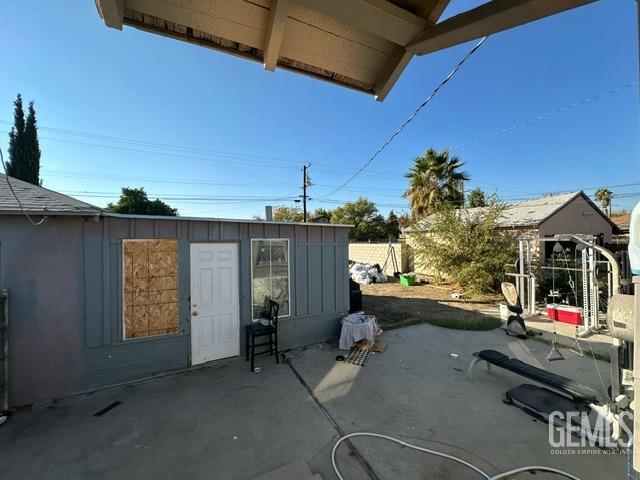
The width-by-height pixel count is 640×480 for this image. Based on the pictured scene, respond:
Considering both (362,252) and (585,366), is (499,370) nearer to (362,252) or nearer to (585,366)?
(585,366)

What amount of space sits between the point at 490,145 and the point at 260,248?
1090 cm

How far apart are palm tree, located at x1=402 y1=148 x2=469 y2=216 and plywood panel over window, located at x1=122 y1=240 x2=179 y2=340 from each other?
13854mm

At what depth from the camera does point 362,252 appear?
60.4ft

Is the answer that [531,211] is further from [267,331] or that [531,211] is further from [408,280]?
[267,331]

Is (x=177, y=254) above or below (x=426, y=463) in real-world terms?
above

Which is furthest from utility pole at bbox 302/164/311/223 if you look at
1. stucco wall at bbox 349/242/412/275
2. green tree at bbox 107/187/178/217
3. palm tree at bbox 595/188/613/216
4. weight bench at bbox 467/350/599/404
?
palm tree at bbox 595/188/613/216

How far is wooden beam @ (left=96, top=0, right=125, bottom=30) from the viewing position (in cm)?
108

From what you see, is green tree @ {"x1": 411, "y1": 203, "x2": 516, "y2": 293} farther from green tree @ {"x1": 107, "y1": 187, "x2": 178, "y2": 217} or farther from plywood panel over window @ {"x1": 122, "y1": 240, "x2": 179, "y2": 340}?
green tree @ {"x1": 107, "y1": 187, "x2": 178, "y2": 217}

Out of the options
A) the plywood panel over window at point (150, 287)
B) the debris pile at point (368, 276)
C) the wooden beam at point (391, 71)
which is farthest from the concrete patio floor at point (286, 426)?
the debris pile at point (368, 276)

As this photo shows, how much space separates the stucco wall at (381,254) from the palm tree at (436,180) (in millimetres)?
2434

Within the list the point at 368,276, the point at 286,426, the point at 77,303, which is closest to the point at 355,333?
the point at 286,426

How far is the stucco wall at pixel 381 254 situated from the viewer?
15.8m

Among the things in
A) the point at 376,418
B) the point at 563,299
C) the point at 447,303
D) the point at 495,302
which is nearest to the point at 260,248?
the point at 376,418

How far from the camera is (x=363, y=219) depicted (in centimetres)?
3269
